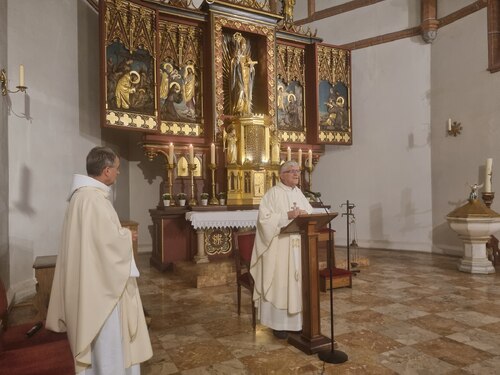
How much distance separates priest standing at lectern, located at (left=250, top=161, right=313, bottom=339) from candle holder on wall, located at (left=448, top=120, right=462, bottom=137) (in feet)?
19.7

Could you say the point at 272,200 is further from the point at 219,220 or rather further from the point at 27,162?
the point at 27,162

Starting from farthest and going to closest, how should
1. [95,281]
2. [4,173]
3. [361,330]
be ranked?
[4,173], [361,330], [95,281]

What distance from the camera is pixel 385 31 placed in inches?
386

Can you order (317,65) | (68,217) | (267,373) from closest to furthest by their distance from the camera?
(68,217) < (267,373) < (317,65)

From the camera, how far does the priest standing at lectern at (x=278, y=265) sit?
12.3 feet

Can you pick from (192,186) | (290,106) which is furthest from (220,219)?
(290,106)

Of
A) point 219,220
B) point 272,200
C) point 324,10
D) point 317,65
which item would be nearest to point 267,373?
point 272,200

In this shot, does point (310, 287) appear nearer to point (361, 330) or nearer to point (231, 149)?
point (361, 330)

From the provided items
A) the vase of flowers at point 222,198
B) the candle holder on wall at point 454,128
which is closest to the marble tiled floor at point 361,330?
the vase of flowers at point 222,198

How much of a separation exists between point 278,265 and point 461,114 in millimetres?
6694

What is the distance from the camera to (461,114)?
329 inches

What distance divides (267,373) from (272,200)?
164 centimetres

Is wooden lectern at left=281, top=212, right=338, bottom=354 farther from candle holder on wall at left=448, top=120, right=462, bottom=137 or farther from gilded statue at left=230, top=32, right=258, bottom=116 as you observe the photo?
candle holder on wall at left=448, top=120, right=462, bottom=137

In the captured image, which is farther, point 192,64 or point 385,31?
point 385,31
